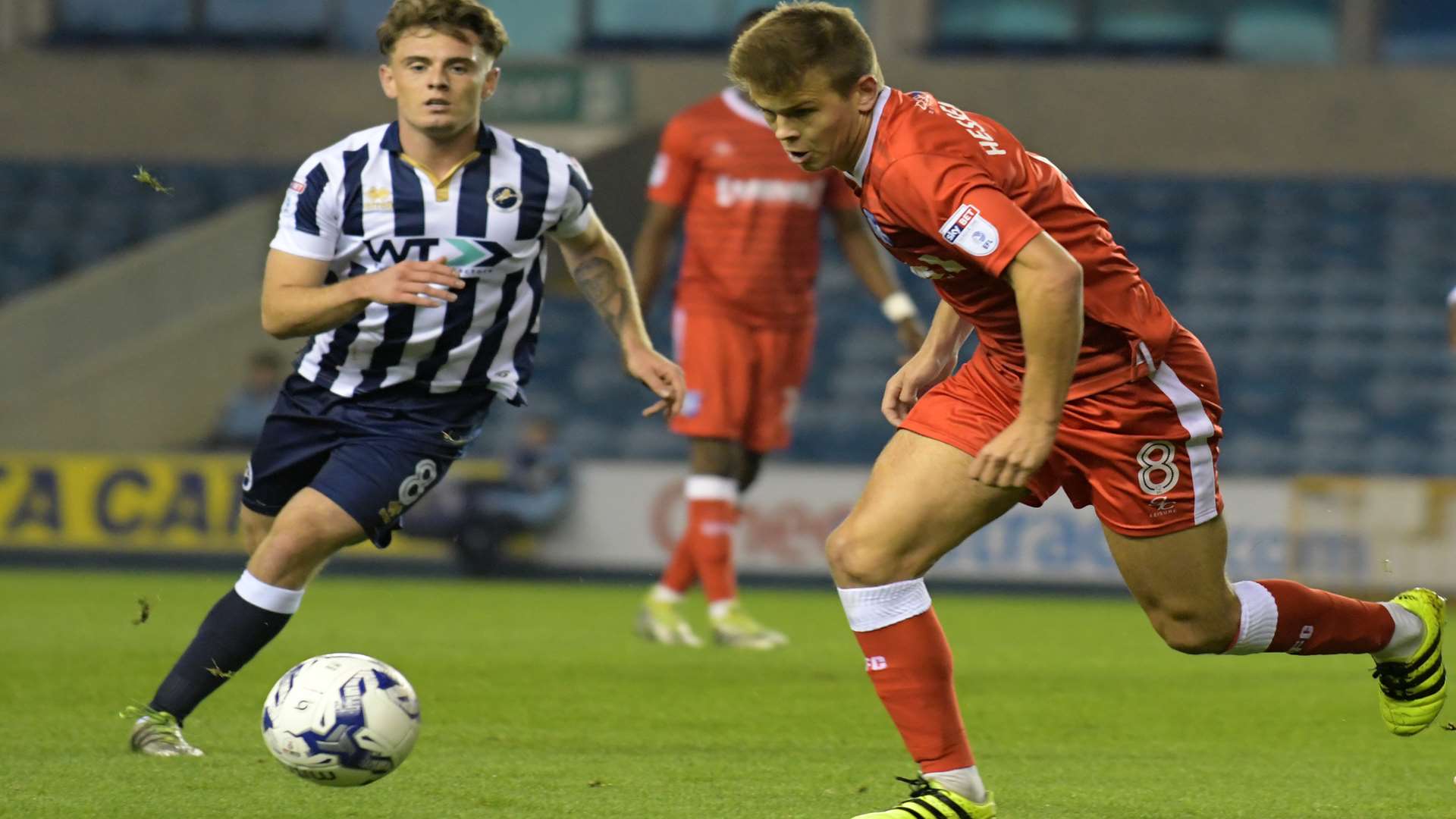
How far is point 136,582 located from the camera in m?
11.5

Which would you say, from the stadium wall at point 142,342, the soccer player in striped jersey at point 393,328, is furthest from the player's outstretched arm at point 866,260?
the stadium wall at point 142,342

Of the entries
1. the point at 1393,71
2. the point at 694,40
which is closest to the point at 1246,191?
the point at 1393,71

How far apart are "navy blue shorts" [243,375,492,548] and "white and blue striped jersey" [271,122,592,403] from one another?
5 cm

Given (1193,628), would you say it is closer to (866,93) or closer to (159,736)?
(866,93)

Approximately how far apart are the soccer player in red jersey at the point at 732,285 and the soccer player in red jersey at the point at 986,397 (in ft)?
10.5

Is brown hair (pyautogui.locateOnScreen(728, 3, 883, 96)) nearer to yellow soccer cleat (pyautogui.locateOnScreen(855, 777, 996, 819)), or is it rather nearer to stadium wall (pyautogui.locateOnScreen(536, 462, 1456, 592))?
yellow soccer cleat (pyautogui.locateOnScreen(855, 777, 996, 819))

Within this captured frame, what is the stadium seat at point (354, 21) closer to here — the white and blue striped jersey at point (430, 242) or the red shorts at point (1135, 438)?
the white and blue striped jersey at point (430, 242)

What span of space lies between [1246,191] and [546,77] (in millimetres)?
5859

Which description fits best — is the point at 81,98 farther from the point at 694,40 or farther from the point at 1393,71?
the point at 1393,71

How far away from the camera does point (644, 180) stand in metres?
15.6

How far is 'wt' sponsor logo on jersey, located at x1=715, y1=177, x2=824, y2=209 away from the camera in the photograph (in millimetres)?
7637

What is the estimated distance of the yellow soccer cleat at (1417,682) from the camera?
4539 millimetres

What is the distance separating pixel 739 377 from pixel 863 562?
3685 mm

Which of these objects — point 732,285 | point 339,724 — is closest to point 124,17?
point 732,285
